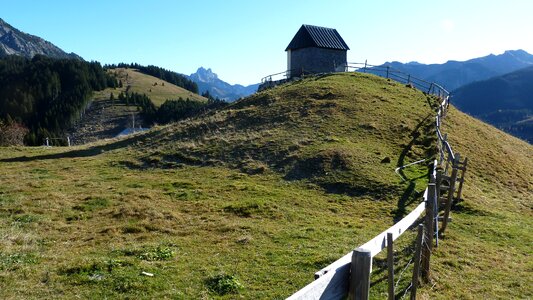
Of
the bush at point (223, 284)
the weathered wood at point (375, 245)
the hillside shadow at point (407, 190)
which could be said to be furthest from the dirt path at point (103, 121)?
the weathered wood at point (375, 245)

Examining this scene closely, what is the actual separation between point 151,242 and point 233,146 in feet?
57.5

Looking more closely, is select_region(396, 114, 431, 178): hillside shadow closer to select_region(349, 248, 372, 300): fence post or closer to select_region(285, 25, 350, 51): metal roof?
select_region(349, 248, 372, 300): fence post

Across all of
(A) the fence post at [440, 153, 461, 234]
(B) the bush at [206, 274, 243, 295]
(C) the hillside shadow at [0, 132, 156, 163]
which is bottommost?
(C) the hillside shadow at [0, 132, 156, 163]

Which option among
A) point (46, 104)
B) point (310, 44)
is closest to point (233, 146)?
point (310, 44)

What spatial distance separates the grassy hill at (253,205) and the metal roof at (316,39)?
2059cm

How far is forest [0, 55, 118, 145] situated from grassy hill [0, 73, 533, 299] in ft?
364

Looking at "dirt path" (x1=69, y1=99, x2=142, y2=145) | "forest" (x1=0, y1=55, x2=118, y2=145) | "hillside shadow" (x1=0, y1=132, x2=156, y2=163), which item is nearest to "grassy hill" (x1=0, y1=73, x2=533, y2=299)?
"hillside shadow" (x1=0, y1=132, x2=156, y2=163)

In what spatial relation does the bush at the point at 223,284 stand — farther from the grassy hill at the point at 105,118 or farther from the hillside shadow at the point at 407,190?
the grassy hill at the point at 105,118

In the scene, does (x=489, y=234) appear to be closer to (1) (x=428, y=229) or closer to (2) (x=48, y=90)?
(1) (x=428, y=229)

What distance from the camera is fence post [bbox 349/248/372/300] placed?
153 inches

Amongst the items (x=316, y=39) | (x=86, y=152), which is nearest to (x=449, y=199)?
(x=86, y=152)

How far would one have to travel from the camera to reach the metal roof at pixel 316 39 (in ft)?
190

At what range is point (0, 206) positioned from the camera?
1717cm

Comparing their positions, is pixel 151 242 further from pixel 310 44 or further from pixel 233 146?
pixel 310 44
